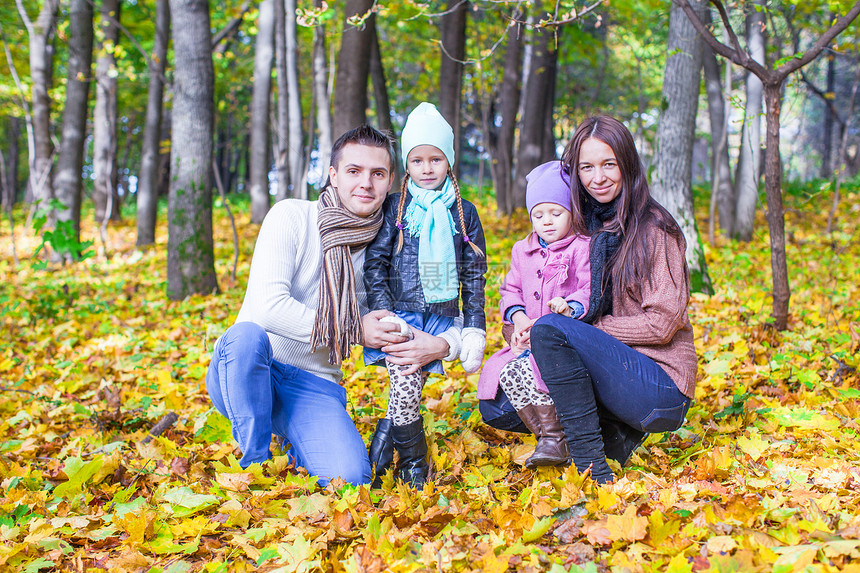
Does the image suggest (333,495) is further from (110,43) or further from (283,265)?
(110,43)

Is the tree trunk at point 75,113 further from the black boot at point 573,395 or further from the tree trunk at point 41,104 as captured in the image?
the black boot at point 573,395

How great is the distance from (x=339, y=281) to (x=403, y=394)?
1.75ft

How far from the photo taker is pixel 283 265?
2.62 m

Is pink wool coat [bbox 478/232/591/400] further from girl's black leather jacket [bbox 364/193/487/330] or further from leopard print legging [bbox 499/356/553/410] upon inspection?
girl's black leather jacket [bbox 364/193/487/330]

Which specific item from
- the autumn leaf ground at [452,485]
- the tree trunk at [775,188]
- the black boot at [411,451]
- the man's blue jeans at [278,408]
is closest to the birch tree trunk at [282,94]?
the autumn leaf ground at [452,485]

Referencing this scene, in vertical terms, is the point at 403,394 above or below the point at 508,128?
below

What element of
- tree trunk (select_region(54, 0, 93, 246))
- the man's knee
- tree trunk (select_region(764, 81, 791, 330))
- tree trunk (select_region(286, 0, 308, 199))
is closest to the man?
the man's knee

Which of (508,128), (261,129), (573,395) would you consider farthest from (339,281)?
(261,129)

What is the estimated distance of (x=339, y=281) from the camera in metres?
2.56

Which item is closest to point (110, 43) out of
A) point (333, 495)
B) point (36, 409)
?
point (36, 409)

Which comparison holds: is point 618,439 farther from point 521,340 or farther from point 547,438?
point 521,340

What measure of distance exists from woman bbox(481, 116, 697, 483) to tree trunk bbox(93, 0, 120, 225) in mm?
8901

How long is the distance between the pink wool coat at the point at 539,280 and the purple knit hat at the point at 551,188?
0.16m

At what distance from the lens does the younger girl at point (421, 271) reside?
254 centimetres
